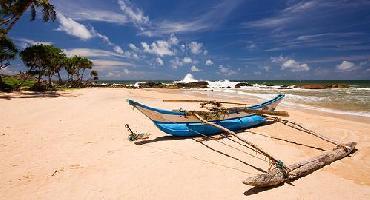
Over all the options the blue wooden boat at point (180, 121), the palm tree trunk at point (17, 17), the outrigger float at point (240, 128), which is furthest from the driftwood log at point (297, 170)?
the palm tree trunk at point (17, 17)

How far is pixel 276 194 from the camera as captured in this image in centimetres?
540

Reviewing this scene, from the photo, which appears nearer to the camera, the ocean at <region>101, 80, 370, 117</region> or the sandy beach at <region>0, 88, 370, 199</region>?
the sandy beach at <region>0, 88, 370, 199</region>

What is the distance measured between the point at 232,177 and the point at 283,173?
1063 millimetres

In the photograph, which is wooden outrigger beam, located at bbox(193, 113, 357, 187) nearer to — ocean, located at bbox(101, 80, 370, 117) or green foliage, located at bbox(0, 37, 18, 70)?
ocean, located at bbox(101, 80, 370, 117)

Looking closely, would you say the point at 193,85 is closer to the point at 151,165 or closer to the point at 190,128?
the point at 190,128

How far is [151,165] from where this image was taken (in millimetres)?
6719

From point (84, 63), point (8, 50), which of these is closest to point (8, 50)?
point (8, 50)

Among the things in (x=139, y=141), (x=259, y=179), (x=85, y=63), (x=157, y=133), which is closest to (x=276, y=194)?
(x=259, y=179)

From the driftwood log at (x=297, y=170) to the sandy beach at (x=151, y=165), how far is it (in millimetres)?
139

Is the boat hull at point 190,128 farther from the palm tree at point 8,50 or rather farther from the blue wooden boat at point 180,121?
the palm tree at point 8,50

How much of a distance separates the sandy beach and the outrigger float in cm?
20

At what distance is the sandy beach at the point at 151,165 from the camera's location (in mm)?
5391

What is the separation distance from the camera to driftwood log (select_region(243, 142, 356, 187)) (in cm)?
548

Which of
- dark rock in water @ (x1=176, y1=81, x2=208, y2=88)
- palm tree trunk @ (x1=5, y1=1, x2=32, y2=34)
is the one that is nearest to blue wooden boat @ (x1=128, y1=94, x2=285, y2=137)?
palm tree trunk @ (x1=5, y1=1, x2=32, y2=34)
